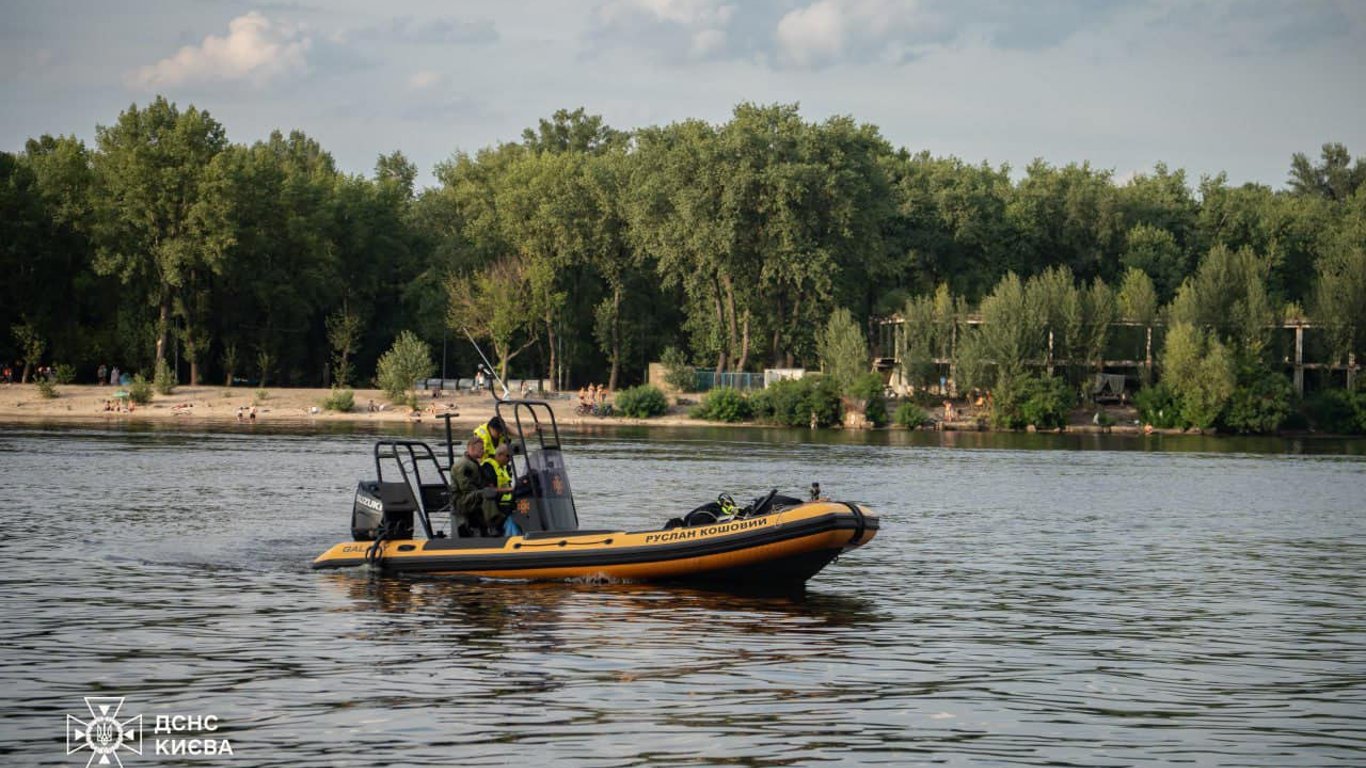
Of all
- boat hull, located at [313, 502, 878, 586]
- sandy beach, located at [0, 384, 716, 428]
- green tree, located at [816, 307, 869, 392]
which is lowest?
boat hull, located at [313, 502, 878, 586]

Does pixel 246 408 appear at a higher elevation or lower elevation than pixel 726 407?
lower

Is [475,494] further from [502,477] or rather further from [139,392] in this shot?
[139,392]

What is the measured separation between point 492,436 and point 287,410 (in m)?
58.1

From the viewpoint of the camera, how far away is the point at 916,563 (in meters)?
25.1

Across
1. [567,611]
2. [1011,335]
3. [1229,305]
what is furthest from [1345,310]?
[567,611]

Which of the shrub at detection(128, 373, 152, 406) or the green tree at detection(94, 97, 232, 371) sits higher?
the green tree at detection(94, 97, 232, 371)

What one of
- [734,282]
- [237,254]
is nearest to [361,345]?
[237,254]

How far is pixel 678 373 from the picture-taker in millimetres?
82312

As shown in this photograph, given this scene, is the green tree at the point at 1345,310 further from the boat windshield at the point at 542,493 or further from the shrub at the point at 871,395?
the boat windshield at the point at 542,493

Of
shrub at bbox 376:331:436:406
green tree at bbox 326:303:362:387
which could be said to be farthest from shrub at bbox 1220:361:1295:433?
green tree at bbox 326:303:362:387

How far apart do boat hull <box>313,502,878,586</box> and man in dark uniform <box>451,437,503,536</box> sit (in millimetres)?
475

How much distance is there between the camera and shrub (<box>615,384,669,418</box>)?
259 ft

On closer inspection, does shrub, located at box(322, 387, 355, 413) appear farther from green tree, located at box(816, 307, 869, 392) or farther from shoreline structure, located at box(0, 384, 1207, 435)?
green tree, located at box(816, 307, 869, 392)

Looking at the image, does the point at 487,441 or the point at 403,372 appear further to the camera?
the point at 403,372
